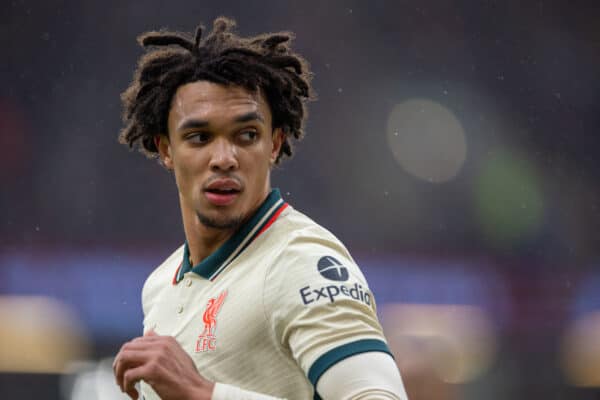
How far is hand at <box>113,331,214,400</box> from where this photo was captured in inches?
81.1

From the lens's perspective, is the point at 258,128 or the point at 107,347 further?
the point at 107,347

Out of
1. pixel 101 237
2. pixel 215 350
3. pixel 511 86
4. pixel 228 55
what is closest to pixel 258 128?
pixel 228 55

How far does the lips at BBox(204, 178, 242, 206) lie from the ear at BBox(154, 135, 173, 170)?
27 centimetres

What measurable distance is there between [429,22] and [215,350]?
8.91 metres

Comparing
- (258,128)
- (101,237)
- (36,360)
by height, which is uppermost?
(101,237)

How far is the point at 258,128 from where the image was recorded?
2531mm

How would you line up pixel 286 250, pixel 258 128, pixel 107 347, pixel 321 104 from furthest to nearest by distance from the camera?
1. pixel 321 104
2. pixel 107 347
3. pixel 258 128
4. pixel 286 250

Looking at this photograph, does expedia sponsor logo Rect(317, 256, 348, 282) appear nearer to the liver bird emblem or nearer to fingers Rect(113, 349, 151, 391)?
the liver bird emblem

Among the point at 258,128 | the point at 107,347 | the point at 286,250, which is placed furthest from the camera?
the point at 107,347

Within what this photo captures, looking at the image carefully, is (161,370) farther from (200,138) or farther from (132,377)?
(200,138)

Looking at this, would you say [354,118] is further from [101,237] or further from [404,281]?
[101,237]

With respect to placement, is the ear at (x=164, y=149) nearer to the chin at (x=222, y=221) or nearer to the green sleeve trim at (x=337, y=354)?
the chin at (x=222, y=221)

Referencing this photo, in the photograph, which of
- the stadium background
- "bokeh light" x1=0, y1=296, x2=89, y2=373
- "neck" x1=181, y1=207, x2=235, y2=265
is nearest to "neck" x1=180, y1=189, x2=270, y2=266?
"neck" x1=181, y1=207, x2=235, y2=265

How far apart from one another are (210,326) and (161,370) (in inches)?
9.8
